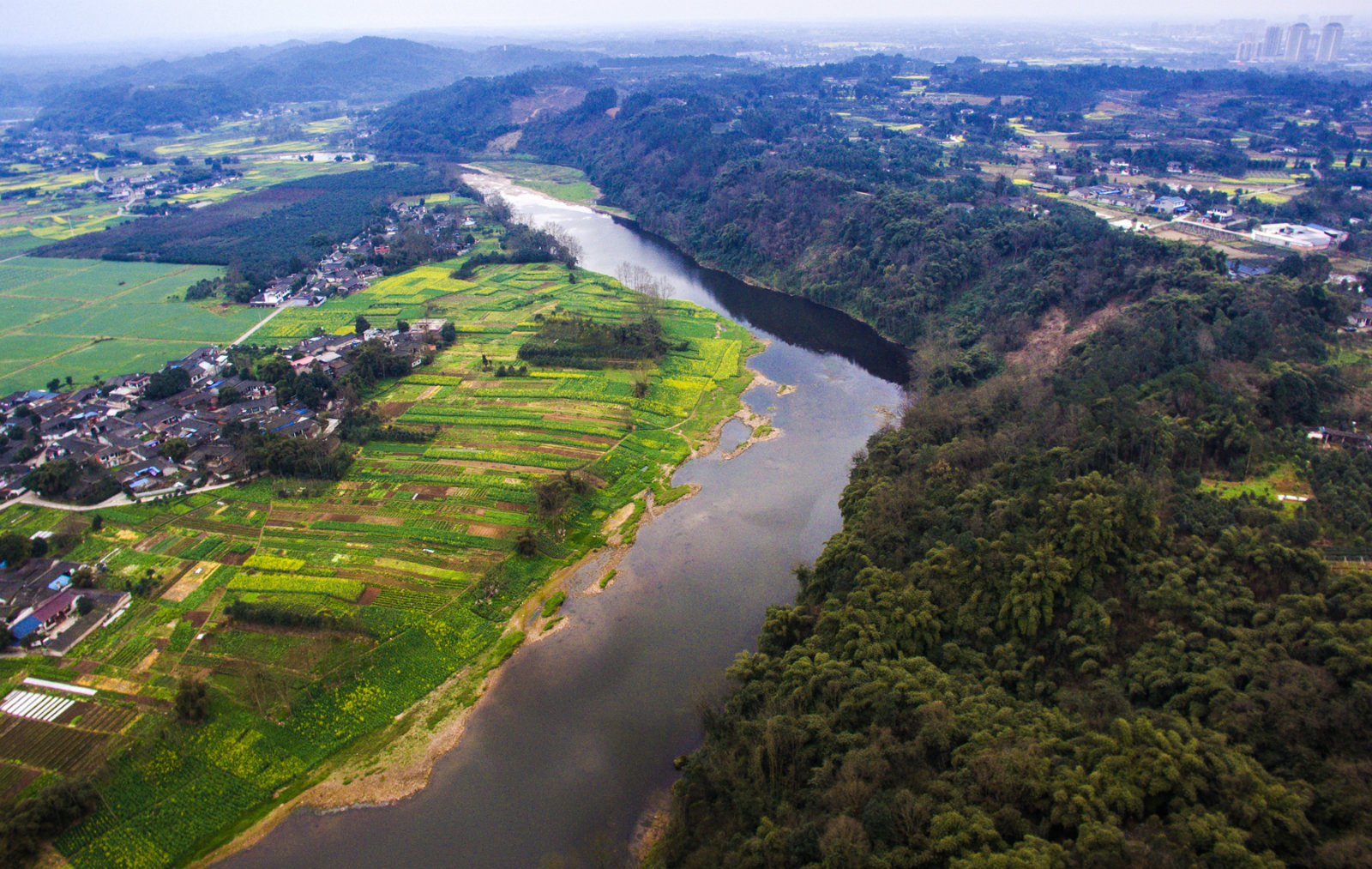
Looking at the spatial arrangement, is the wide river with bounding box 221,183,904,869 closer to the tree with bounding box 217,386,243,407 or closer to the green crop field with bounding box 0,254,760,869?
the green crop field with bounding box 0,254,760,869

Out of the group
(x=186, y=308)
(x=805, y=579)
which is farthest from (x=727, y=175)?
(x=805, y=579)

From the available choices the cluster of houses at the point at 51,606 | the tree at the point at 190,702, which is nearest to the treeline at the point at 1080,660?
the tree at the point at 190,702

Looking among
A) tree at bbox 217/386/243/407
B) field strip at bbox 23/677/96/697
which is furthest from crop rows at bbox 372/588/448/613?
tree at bbox 217/386/243/407

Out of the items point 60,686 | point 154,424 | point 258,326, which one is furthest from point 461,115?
point 60,686

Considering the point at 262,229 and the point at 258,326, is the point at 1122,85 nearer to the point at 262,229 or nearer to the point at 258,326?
the point at 262,229

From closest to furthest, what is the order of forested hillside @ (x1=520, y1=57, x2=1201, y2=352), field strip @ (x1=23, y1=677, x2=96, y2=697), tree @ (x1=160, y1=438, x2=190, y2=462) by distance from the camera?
field strip @ (x1=23, y1=677, x2=96, y2=697)
tree @ (x1=160, y1=438, x2=190, y2=462)
forested hillside @ (x1=520, y1=57, x2=1201, y2=352)
